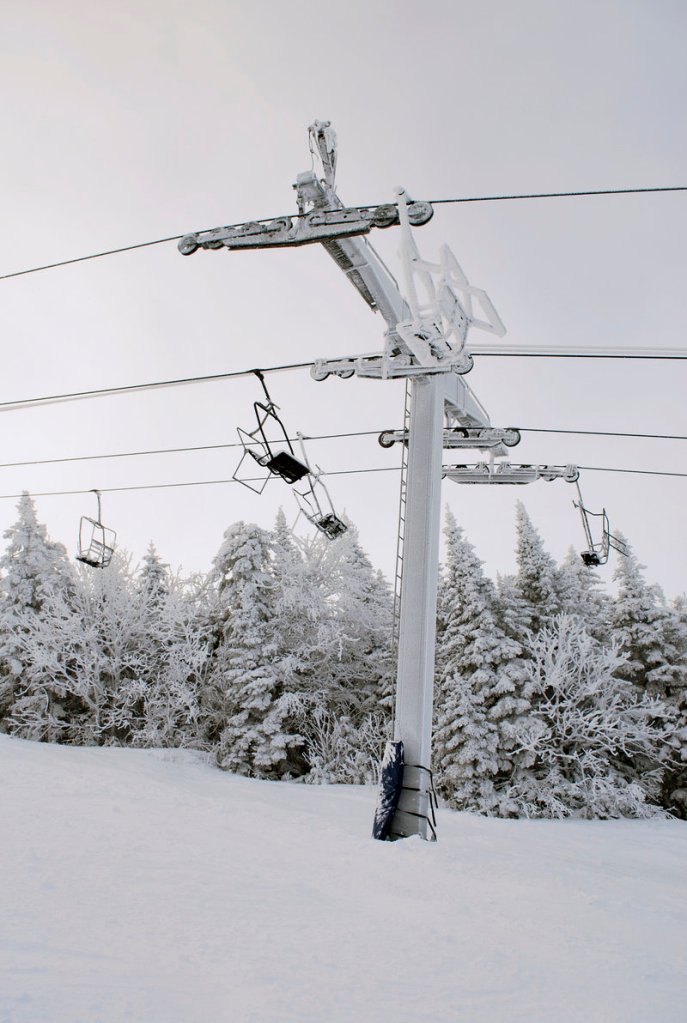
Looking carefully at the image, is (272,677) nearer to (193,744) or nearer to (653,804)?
(193,744)

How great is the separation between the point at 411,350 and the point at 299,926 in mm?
7277

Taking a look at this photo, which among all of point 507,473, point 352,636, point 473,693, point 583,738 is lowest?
point 583,738

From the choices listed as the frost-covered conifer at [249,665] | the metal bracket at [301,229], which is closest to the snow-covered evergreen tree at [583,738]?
the frost-covered conifer at [249,665]

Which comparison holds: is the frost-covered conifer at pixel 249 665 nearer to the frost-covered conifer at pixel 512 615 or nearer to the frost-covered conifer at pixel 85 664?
the frost-covered conifer at pixel 85 664

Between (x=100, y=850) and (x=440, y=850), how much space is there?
3.81 m

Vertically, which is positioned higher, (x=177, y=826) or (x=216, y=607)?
(x=216, y=607)

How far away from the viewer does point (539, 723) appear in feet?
81.1

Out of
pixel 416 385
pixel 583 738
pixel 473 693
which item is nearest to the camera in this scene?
pixel 416 385

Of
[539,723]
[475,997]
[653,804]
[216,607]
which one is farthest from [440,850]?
[216,607]

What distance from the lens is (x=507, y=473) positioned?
1367 centimetres

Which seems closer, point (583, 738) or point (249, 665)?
point (583, 738)

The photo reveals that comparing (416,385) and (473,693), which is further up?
(416,385)

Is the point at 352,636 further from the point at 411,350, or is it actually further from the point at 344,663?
the point at 411,350

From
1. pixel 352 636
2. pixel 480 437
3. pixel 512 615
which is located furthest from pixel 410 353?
pixel 352 636
